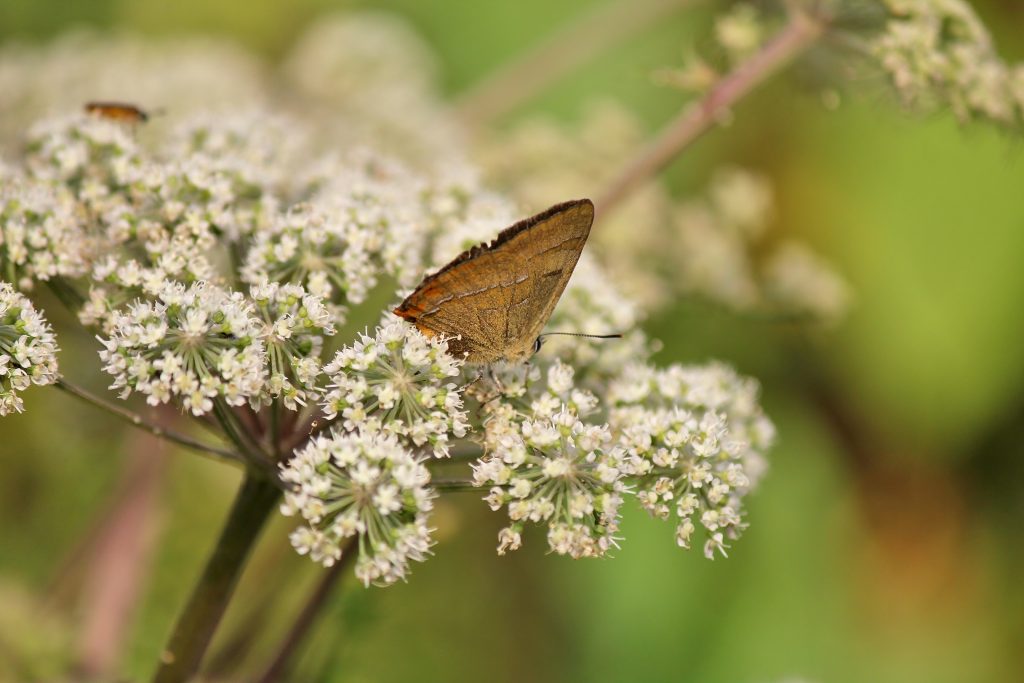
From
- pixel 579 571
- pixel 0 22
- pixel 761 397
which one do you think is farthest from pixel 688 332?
pixel 0 22

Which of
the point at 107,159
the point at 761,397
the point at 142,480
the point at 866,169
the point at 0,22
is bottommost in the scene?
the point at 142,480

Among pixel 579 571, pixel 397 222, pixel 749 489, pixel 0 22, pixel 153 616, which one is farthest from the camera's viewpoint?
pixel 0 22

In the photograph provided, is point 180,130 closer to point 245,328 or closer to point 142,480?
point 245,328

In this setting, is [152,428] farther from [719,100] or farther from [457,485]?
[719,100]

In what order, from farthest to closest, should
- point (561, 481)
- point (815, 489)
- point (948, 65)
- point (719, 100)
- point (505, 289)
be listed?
point (815, 489), point (719, 100), point (948, 65), point (505, 289), point (561, 481)

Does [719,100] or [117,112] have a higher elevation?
[719,100]

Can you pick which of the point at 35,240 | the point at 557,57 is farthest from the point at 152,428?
the point at 557,57
